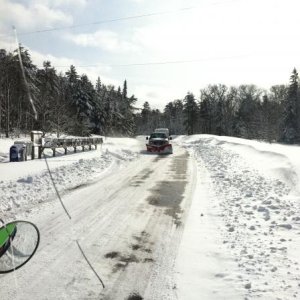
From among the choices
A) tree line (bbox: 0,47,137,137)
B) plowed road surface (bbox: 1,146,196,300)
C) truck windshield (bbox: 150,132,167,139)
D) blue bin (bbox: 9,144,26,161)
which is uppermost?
tree line (bbox: 0,47,137,137)

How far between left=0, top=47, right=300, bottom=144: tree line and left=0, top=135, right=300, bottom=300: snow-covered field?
25571 mm

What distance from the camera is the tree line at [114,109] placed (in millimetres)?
44781

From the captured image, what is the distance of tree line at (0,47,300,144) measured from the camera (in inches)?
1763

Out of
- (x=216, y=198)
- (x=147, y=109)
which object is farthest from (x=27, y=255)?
(x=147, y=109)

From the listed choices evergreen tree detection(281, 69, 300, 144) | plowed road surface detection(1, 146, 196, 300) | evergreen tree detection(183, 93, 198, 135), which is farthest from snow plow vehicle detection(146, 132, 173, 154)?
evergreen tree detection(183, 93, 198, 135)

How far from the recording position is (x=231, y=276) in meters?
5.34

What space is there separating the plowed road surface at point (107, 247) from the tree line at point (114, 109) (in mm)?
26938

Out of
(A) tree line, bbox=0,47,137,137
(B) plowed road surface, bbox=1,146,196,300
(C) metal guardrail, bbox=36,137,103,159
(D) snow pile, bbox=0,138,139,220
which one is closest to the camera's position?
(B) plowed road surface, bbox=1,146,196,300

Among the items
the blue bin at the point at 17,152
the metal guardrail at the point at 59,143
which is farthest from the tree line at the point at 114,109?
the blue bin at the point at 17,152

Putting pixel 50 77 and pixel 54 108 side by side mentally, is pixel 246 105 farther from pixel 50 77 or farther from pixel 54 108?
pixel 54 108

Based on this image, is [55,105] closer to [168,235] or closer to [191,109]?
[168,235]

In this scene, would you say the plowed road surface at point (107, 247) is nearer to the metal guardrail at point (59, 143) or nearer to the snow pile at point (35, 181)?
the snow pile at point (35, 181)

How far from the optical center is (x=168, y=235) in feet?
24.1

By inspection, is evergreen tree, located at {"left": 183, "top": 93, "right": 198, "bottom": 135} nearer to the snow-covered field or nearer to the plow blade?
the plow blade
